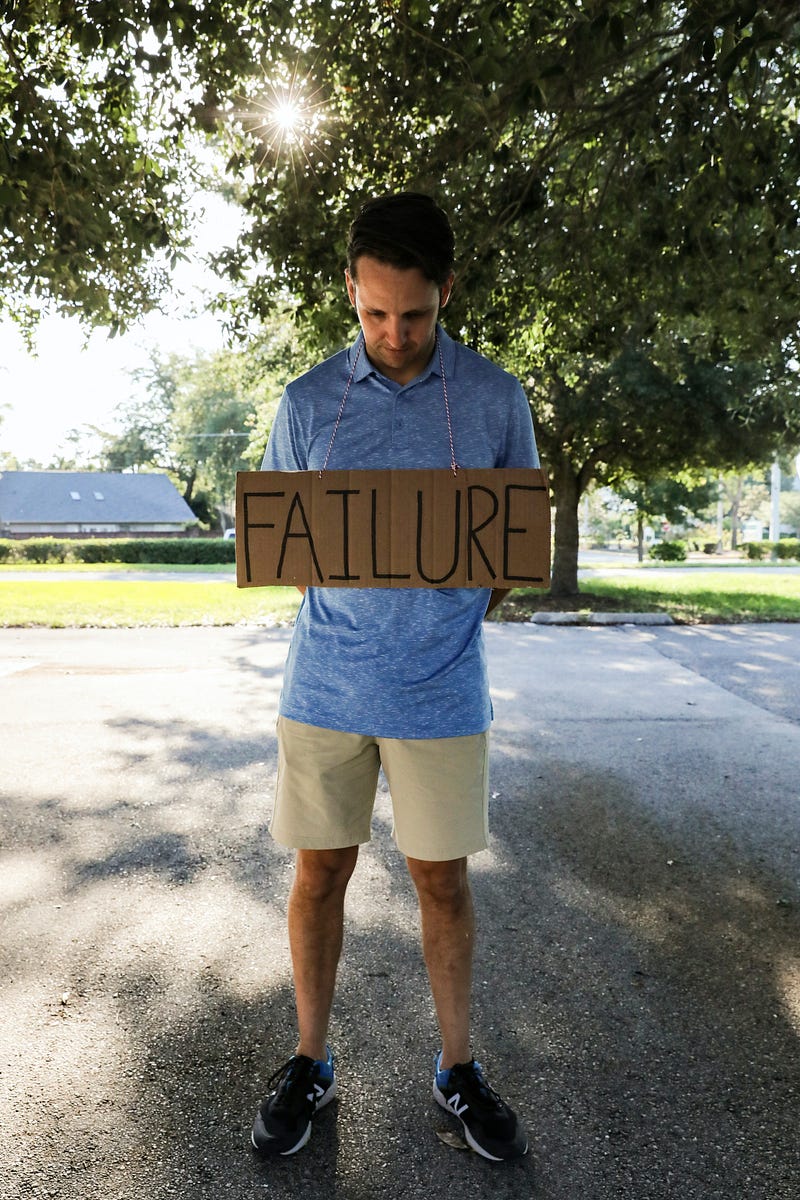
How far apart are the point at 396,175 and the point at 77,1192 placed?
229 inches

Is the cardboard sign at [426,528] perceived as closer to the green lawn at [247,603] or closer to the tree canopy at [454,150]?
the tree canopy at [454,150]

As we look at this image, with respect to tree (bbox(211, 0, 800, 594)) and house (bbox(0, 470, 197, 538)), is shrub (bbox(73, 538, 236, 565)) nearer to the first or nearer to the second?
house (bbox(0, 470, 197, 538))

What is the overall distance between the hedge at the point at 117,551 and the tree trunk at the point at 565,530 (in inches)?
939

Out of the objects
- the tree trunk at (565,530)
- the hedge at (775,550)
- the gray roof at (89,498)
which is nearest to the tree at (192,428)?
the gray roof at (89,498)

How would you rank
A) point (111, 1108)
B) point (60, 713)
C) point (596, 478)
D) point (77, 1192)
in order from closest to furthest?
point (77, 1192) < point (111, 1108) < point (60, 713) < point (596, 478)

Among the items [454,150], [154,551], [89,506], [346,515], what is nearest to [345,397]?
[346,515]

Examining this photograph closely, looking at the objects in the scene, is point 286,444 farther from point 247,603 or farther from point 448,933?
point 247,603

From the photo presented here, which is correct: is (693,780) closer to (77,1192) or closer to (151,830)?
(151,830)

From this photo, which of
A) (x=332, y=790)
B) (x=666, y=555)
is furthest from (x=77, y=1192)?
(x=666, y=555)

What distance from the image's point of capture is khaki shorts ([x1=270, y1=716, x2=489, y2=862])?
6.93 ft

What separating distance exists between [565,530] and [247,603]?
6.36 metres

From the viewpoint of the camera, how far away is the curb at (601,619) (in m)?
13.7

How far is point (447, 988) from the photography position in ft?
7.43

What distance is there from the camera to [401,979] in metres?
3.04
